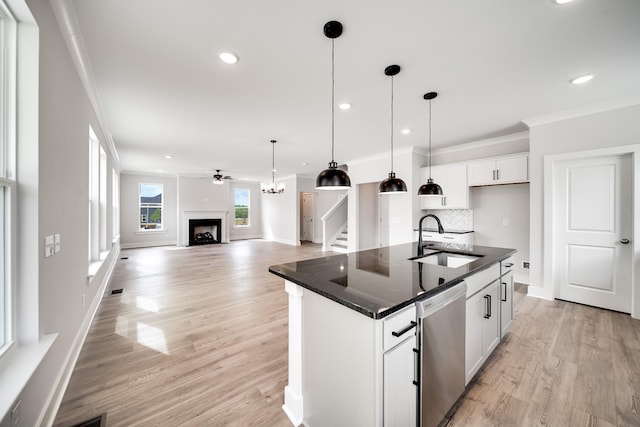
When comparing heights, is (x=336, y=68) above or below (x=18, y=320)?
above

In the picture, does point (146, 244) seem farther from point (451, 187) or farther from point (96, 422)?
point (451, 187)

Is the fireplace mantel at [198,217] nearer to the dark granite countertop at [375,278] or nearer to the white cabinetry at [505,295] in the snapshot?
the dark granite countertop at [375,278]

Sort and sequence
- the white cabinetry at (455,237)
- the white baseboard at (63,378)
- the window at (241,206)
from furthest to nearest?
1. the window at (241,206)
2. the white cabinetry at (455,237)
3. the white baseboard at (63,378)

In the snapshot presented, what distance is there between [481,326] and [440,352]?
78cm

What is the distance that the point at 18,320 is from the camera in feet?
4.47

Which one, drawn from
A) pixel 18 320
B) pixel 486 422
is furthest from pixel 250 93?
pixel 486 422

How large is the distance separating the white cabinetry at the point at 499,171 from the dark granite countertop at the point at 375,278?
8.52ft

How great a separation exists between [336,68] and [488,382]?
3.04 meters

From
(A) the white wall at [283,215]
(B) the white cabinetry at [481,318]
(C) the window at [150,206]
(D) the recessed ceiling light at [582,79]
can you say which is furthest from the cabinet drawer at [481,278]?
(C) the window at [150,206]

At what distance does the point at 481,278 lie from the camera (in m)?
1.93

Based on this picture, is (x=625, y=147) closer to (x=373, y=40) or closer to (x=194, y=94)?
(x=373, y=40)

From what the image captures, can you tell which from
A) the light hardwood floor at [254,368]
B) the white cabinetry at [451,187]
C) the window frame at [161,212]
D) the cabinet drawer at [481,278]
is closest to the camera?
the light hardwood floor at [254,368]

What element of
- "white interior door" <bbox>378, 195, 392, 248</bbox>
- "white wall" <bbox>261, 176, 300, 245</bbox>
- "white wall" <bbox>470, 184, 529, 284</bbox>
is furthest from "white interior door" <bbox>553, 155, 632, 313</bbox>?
"white wall" <bbox>261, 176, 300, 245</bbox>

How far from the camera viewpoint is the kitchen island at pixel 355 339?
115 cm
